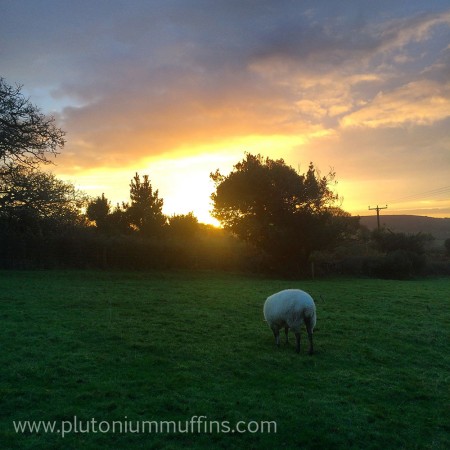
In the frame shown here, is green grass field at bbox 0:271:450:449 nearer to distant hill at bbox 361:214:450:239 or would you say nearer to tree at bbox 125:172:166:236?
tree at bbox 125:172:166:236

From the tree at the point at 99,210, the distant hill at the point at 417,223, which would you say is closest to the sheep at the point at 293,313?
the tree at the point at 99,210

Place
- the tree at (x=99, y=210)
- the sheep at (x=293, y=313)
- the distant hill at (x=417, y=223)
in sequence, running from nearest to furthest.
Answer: the sheep at (x=293, y=313)
the tree at (x=99, y=210)
the distant hill at (x=417, y=223)

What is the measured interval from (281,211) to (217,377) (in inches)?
1193

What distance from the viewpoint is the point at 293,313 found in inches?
426

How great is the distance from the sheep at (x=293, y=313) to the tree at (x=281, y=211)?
2548 cm

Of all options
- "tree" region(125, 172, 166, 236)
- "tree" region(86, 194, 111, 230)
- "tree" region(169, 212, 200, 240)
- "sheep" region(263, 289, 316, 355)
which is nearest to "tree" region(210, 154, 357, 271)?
"tree" region(169, 212, 200, 240)

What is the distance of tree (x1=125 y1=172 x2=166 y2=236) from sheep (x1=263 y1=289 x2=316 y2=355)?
31626 mm

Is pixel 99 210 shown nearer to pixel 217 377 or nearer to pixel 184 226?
pixel 184 226

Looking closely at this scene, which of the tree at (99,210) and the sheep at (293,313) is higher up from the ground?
the tree at (99,210)

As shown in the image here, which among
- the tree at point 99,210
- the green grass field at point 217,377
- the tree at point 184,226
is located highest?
the tree at point 99,210

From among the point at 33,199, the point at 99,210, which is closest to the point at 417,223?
the point at 99,210

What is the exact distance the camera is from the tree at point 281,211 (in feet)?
122

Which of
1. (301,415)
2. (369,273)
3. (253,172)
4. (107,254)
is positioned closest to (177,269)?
(107,254)

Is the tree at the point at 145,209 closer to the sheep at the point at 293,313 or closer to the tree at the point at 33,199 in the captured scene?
the tree at the point at 33,199
